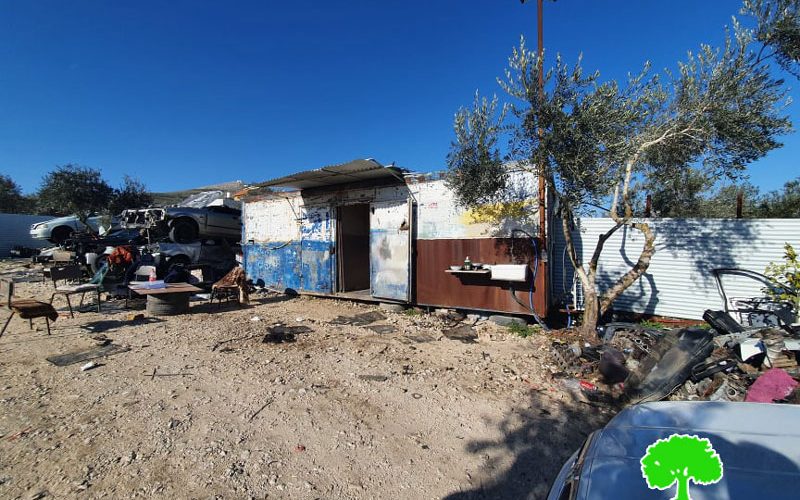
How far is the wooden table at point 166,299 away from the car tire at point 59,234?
12.5m

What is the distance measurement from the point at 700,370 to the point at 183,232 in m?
13.8

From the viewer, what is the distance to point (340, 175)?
806cm

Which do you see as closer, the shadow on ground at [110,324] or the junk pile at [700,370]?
the junk pile at [700,370]

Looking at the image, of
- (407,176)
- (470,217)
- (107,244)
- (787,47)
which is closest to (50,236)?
(107,244)

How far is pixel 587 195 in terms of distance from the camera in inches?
209

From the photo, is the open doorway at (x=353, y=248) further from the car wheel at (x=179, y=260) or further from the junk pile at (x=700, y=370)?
the junk pile at (x=700, y=370)

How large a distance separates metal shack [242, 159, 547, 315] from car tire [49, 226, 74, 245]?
11.2 meters

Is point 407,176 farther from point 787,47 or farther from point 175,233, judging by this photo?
point 175,233

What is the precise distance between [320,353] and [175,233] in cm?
946

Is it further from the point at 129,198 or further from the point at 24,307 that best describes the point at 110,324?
the point at 129,198

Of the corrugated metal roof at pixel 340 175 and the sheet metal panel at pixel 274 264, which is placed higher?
the corrugated metal roof at pixel 340 175

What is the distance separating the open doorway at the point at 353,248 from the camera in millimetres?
9438
